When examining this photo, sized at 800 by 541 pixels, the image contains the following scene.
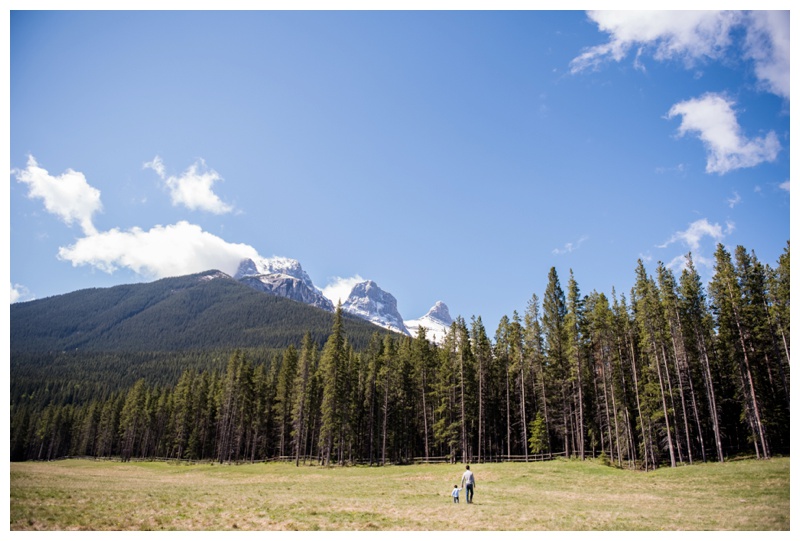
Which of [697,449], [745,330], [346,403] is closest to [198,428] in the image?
[346,403]

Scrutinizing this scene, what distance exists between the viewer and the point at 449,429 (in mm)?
53594

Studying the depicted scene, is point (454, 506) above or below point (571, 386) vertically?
below

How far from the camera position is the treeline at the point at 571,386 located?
39969 mm

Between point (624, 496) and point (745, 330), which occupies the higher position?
point (745, 330)

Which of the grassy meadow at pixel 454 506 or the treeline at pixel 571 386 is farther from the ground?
the treeline at pixel 571 386

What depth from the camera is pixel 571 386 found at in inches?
1981

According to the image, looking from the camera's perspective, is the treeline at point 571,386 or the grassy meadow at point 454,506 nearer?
the grassy meadow at point 454,506

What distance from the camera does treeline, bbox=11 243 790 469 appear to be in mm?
39969

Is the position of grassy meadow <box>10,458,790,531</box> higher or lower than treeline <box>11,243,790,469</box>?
lower

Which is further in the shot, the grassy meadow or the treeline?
the treeline

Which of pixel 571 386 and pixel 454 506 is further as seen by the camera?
pixel 571 386

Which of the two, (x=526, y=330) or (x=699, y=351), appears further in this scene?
(x=526, y=330)
